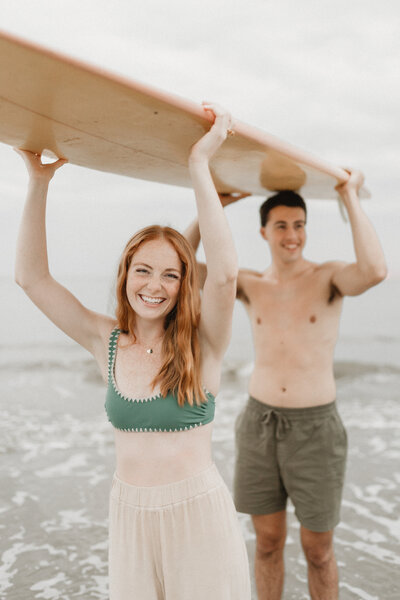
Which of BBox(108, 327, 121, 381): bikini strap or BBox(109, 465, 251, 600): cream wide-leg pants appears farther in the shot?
BBox(108, 327, 121, 381): bikini strap

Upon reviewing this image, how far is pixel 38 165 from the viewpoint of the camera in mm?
2250

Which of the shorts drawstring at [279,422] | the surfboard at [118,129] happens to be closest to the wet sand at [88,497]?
Answer: the shorts drawstring at [279,422]

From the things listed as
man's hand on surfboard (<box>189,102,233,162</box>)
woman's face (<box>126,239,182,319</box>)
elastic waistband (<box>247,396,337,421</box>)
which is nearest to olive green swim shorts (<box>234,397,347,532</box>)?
elastic waistband (<box>247,396,337,421</box>)

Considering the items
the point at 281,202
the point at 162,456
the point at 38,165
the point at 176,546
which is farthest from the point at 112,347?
the point at 281,202

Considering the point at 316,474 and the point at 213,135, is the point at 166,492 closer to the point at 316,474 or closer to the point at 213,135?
the point at 213,135

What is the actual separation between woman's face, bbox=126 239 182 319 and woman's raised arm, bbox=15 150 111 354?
0.24 metres

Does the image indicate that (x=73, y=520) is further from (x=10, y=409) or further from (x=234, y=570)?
(x=10, y=409)

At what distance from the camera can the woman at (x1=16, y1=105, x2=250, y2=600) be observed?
1811 millimetres

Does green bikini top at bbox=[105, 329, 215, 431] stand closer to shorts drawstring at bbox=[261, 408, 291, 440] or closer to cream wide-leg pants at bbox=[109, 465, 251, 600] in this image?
cream wide-leg pants at bbox=[109, 465, 251, 600]

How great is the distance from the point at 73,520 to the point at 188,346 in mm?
3429

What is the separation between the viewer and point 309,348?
317cm

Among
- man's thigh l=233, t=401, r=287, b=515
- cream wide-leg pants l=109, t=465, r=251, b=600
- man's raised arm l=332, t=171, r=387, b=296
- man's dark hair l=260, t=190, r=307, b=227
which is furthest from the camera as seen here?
man's dark hair l=260, t=190, r=307, b=227

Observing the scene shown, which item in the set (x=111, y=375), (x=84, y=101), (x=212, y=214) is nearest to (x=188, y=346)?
(x=111, y=375)

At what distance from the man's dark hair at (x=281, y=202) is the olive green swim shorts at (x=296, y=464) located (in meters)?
1.13
